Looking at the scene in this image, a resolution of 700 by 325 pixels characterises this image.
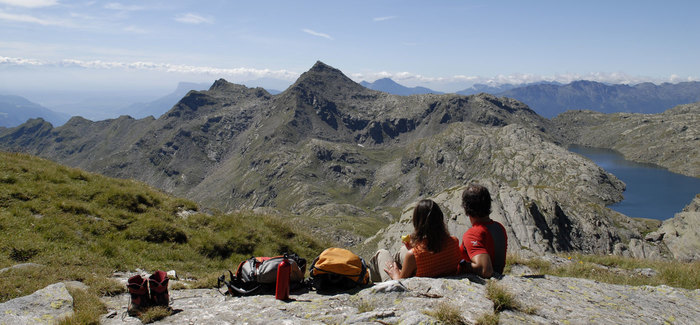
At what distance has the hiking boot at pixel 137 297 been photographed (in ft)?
26.0

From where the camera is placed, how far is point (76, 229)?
1325 cm

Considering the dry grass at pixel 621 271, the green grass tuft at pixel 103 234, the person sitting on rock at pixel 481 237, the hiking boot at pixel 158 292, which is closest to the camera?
the hiking boot at pixel 158 292

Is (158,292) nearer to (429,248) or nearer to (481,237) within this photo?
(429,248)

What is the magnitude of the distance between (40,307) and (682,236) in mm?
121005

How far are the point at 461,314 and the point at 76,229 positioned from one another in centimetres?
1452

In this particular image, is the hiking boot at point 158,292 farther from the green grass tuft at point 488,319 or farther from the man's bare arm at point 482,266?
the man's bare arm at point 482,266

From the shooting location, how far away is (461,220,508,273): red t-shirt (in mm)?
9133

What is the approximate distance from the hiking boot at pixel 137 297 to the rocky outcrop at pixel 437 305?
0.81 ft

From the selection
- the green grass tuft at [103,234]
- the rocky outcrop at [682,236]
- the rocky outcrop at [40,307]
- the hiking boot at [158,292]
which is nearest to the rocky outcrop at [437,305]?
the hiking boot at [158,292]

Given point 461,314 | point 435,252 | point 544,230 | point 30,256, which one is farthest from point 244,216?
point 544,230

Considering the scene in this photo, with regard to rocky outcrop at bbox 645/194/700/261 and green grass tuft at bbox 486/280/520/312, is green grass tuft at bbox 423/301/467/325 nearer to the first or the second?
green grass tuft at bbox 486/280/520/312

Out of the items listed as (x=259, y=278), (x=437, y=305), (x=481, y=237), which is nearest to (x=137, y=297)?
(x=259, y=278)

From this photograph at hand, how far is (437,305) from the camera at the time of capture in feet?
23.4

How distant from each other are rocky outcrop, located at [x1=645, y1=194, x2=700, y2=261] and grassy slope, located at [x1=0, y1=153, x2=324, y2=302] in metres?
96.5
